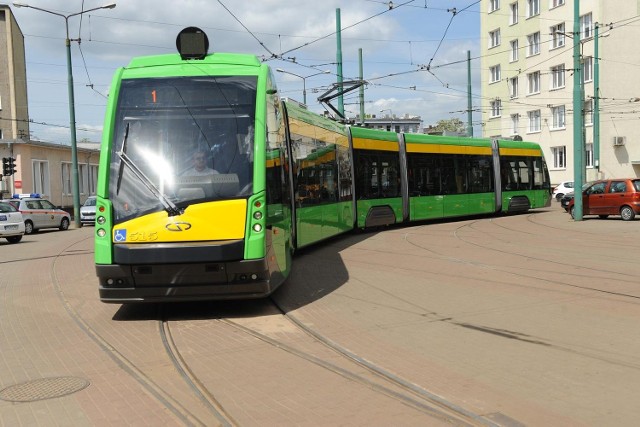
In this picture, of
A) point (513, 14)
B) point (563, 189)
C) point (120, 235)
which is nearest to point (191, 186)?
point (120, 235)

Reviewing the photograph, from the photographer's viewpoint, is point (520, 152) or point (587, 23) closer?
point (520, 152)

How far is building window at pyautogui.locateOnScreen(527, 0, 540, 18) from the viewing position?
152 ft

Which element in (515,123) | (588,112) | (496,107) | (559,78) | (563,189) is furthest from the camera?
(496,107)

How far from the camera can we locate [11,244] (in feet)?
73.4

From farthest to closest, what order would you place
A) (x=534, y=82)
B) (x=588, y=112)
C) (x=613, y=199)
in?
(x=534, y=82)
(x=588, y=112)
(x=613, y=199)

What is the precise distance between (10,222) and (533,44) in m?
38.4

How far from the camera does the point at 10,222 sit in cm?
2217

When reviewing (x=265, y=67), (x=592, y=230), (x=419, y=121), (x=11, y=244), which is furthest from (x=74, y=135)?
(x=419, y=121)

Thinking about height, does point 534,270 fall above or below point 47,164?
below

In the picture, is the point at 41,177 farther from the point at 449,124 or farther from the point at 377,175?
the point at 449,124

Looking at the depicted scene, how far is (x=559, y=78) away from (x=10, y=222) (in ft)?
121

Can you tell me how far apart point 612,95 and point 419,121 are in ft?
338

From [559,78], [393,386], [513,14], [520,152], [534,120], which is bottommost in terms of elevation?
[393,386]

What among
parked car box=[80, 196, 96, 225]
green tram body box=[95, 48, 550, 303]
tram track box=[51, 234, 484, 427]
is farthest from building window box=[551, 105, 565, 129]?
tram track box=[51, 234, 484, 427]
